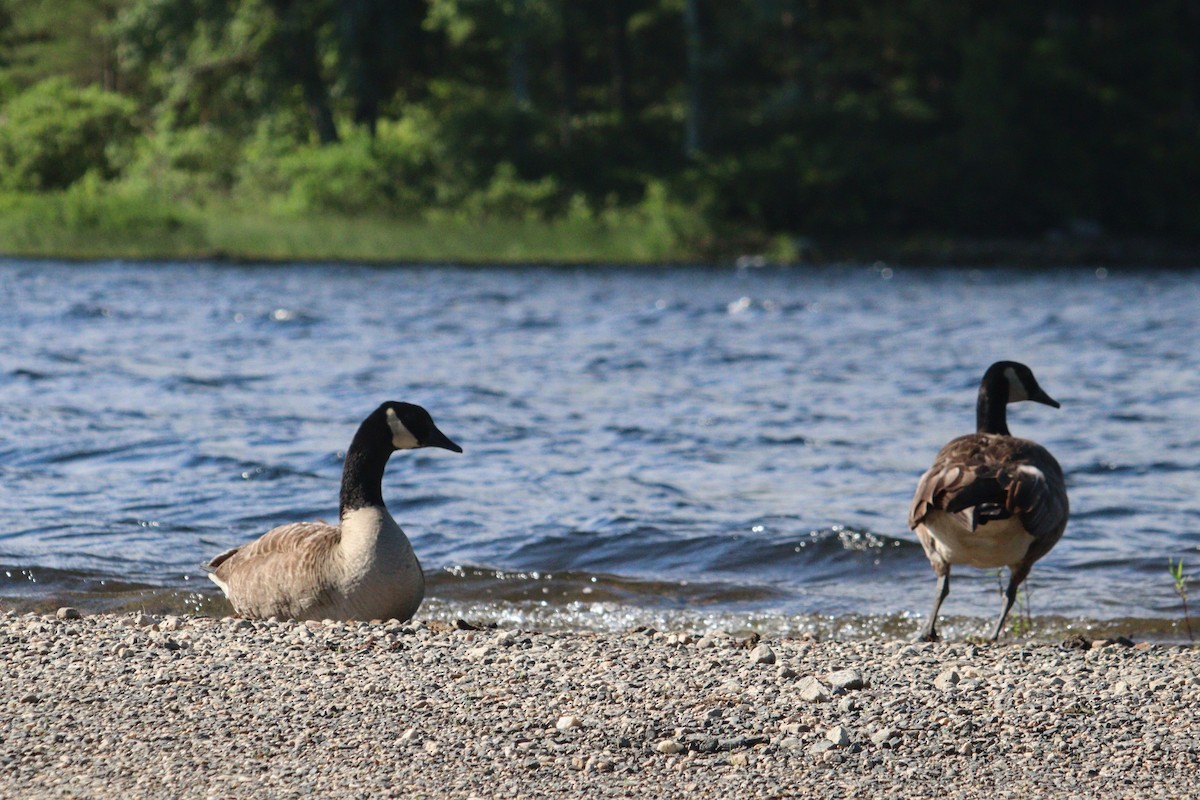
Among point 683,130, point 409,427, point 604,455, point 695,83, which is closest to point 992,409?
point 409,427

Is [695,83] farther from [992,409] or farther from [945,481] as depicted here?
[945,481]

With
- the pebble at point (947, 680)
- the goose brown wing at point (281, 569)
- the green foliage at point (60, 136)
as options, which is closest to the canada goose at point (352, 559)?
the goose brown wing at point (281, 569)

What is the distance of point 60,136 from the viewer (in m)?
62.3

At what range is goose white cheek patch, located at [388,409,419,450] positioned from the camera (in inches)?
301

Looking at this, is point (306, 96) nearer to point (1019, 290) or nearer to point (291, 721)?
point (1019, 290)

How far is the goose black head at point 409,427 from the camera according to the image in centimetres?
764

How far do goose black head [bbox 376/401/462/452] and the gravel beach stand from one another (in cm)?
136

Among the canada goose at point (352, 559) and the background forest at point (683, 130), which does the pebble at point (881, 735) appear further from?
the background forest at point (683, 130)

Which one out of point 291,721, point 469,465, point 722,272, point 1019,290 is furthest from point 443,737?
point 722,272

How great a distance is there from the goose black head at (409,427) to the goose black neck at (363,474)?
4.1 inches

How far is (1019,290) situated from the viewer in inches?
1508

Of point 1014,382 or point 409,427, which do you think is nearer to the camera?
point 409,427

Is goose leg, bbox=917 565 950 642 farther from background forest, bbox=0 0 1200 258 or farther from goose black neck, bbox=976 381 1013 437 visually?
background forest, bbox=0 0 1200 258

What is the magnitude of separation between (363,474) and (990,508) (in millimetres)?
3098
